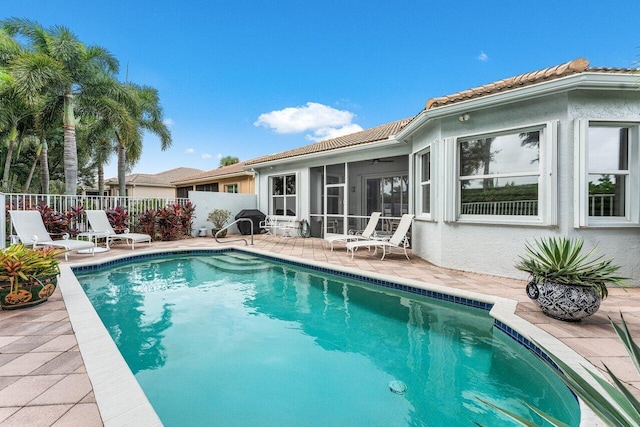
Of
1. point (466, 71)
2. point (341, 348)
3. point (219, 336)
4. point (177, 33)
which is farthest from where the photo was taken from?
point (466, 71)

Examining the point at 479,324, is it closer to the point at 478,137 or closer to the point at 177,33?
the point at 478,137

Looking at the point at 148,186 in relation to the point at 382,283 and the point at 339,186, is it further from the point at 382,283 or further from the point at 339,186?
the point at 382,283

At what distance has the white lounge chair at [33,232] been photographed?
27.0ft

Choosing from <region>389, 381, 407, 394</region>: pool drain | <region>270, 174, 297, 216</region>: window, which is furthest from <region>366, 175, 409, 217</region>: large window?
<region>389, 381, 407, 394</region>: pool drain

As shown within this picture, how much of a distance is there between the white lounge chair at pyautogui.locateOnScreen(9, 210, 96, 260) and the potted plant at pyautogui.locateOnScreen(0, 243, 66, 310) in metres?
4.21

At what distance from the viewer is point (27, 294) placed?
4.43 metres

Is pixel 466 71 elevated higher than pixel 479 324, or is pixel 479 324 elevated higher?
pixel 466 71

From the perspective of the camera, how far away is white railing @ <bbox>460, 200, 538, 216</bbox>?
656 centimetres

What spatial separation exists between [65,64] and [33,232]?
886 centimetres

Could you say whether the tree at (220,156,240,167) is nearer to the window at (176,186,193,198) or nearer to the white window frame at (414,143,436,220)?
the window at (176,186,193,198)

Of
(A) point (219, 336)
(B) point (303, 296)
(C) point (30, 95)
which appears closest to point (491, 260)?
(B) point (303, 296)

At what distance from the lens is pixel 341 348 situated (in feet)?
14.0

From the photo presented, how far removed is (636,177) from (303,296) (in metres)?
6.93

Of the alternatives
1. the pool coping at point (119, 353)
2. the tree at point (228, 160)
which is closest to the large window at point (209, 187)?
the pool coping at point (119, 353)
